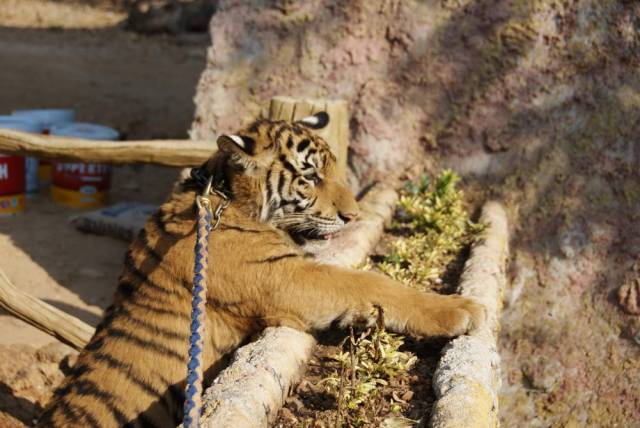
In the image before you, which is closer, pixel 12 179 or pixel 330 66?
pixel 330 66

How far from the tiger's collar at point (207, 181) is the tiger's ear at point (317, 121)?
2.12 ft

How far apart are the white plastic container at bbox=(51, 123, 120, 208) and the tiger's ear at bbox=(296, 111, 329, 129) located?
3.32 meters

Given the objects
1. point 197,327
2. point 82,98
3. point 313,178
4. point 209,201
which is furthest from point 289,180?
point 82,98

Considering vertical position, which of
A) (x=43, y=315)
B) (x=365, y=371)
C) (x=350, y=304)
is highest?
(x=350, y=304)

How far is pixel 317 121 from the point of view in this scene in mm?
3873

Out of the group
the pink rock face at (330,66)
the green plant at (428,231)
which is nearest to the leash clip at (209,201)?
the green plant at (428,231)

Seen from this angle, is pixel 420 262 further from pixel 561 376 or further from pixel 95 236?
pixel 95 236

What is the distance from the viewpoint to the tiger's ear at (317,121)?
3823mm

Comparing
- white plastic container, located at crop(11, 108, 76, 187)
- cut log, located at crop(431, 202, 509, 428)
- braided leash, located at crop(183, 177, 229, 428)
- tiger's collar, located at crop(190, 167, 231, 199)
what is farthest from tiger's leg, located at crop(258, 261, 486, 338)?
white plastic container, located at crop(11, 108, 76, 187)

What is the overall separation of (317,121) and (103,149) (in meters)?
1.31

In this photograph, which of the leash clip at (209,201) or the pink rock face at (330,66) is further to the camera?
the pink rock face at (330,66)

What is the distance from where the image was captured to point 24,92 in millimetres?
9422

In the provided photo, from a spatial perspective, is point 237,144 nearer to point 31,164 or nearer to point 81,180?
point 81,180

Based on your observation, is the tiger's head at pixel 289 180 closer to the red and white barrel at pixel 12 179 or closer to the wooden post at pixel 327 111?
the wooden post at pixel 327 111
